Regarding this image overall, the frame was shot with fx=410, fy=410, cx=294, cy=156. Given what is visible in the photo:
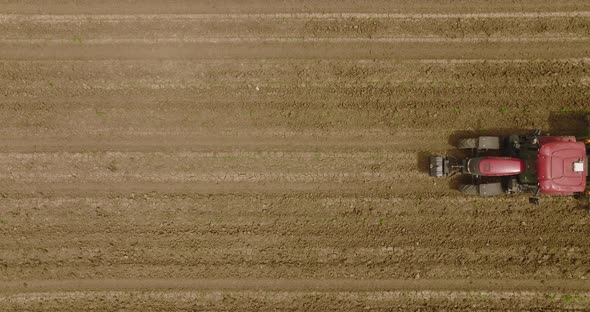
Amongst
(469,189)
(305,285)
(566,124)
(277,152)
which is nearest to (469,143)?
(469,189)

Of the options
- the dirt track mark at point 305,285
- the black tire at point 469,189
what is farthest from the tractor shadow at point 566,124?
the dirt track mark at point 305,285

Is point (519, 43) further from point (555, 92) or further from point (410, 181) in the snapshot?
point (410, 181)

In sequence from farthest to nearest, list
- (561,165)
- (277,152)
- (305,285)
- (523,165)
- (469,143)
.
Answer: (277,152) < (305,285) < (469,143) < (523,165) < (561,165)

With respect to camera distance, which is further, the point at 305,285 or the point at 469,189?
the point at 305,285

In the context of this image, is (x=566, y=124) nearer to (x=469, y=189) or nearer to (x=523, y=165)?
(x=523, y=165)

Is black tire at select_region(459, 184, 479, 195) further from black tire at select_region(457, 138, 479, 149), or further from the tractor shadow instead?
the tractor shadow

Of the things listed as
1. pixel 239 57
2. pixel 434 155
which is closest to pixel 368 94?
pixel 434 155

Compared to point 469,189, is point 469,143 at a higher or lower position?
higher

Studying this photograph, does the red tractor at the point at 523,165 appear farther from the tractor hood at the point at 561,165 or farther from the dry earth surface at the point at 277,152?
the dry earth surface at the point at 277,152
